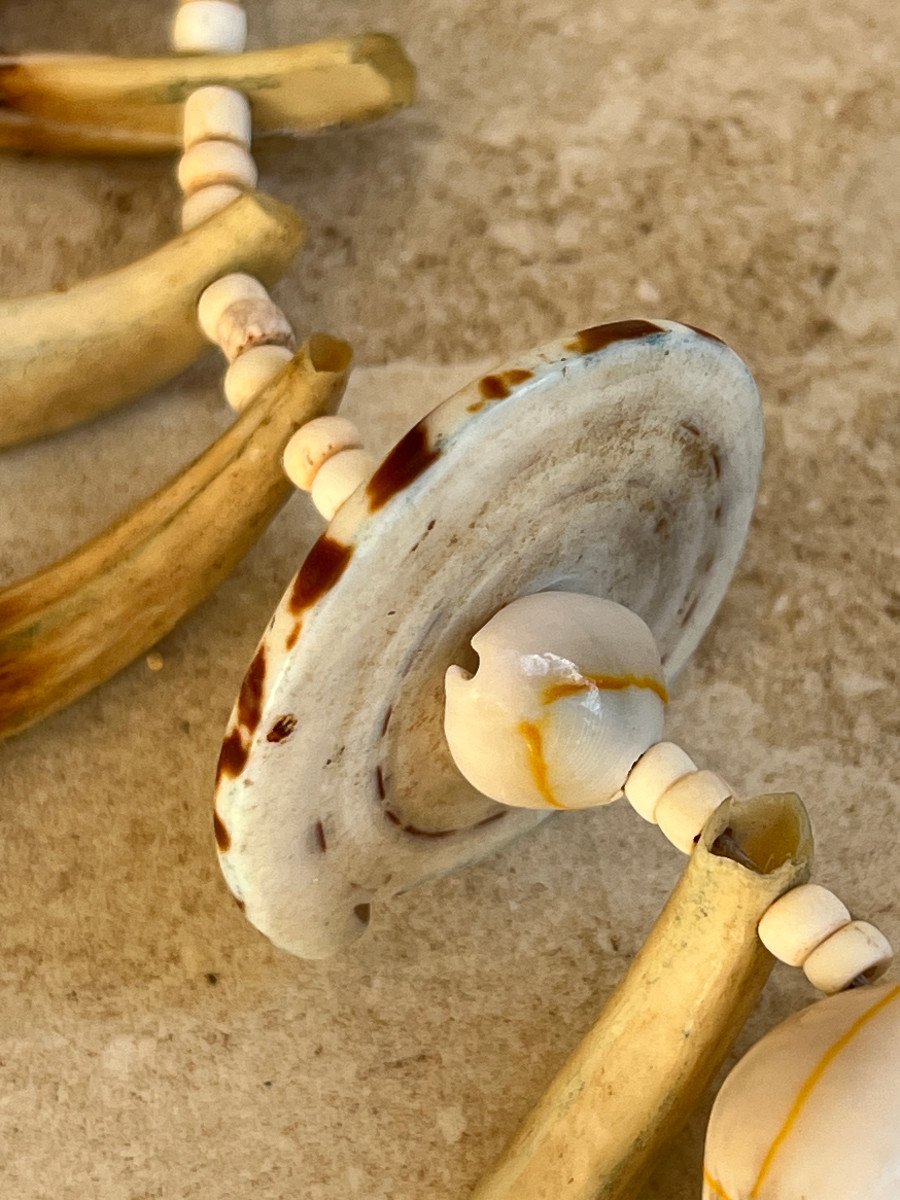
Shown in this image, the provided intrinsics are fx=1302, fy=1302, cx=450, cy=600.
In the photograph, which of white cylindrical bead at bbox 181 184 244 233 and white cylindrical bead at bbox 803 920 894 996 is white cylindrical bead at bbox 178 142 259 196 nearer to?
white cylindrical bead at bbox 181 184 244 233

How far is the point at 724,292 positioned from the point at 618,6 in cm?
27

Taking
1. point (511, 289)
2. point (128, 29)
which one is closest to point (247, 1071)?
point (511, 289)

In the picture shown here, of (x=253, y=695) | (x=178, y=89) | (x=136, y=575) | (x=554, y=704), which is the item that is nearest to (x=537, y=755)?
(x=554, y=704)

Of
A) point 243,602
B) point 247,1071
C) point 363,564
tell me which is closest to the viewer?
point 363,564

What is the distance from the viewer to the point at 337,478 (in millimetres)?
628

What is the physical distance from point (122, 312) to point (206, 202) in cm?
10

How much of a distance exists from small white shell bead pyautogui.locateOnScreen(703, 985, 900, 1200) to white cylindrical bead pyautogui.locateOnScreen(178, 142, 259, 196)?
61cm

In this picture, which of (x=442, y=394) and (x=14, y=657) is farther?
(x=442, y=394)

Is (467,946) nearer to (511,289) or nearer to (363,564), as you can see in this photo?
(363,564)

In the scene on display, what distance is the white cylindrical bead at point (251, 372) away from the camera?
0.74 meters

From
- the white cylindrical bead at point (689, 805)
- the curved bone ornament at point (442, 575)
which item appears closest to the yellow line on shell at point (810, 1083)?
the white cylindrical bead at point (689, 805)

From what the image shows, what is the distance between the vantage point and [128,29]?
1.01 m

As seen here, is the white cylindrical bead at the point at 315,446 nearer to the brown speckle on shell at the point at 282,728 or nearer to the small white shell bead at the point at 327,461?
the small white shell bead at the point at 327,461

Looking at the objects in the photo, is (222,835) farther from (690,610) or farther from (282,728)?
Result: (690,610)
